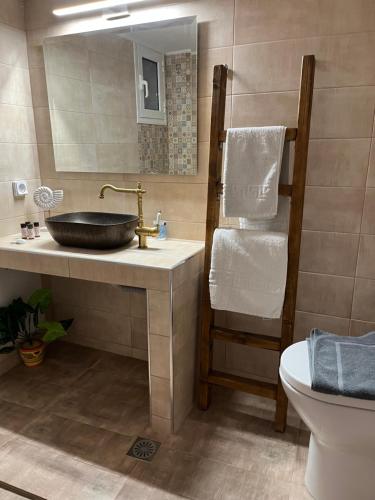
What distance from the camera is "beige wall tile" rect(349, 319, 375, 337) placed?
5.62 feet

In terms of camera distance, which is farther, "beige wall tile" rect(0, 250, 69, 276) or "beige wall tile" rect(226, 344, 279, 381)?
"beige wall tile" rect(226, 344, 279, 381)

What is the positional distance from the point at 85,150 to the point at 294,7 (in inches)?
49.6

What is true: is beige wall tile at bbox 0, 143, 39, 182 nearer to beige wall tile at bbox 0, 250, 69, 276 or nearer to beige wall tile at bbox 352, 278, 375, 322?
beige wall tile at bbox 0, 250, 69, 276

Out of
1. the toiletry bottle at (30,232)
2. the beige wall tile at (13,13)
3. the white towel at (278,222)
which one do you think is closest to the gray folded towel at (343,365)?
the white towel at (278,222)

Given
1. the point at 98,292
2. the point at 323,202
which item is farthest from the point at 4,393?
the point at 323,202

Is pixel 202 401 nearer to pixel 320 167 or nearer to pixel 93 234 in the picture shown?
pixel 93 234

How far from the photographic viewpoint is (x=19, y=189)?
2.13 meters

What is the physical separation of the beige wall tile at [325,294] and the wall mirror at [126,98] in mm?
786

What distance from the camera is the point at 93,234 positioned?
1715mm

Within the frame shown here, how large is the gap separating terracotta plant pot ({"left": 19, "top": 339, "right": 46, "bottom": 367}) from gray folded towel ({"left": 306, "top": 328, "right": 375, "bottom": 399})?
1.61 metres

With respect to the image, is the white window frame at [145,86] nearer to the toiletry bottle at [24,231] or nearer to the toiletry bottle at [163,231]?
the toiletry bottle at [163,231]

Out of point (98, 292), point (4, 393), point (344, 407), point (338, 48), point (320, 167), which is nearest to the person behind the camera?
point (344, 407)

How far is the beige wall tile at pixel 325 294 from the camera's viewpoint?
1.73 metres

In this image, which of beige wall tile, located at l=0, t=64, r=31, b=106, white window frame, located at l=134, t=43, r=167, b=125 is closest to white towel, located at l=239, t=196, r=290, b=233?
white window frame, located at l=134, t=43, r=167, b=125
